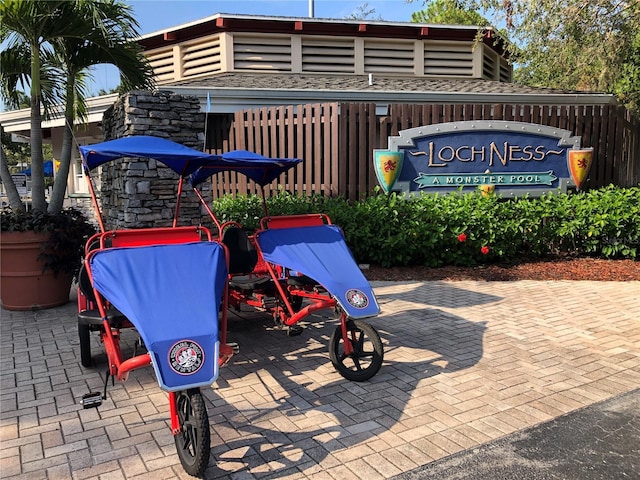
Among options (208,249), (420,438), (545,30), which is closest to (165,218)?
(208,249)

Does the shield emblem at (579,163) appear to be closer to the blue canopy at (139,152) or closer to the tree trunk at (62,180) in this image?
the blue canopy at (139,152)

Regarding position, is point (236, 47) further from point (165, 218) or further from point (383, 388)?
point (383, 388)

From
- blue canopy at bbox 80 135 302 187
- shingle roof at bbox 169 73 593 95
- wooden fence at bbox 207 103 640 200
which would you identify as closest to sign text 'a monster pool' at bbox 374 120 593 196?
wooden fence at bbox 207 103 640 200

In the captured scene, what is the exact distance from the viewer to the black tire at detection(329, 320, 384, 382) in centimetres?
434

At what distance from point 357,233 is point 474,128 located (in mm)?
3209

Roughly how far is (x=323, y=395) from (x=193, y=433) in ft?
4.34

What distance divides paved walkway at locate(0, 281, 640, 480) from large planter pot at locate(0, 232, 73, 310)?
0.58 feet

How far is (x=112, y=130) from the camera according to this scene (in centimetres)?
836

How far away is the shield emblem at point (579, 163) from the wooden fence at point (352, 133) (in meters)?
0.57

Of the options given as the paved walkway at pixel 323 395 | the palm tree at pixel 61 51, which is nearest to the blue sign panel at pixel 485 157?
the paved walkway at pixel 323 395

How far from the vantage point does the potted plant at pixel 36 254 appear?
245 inches

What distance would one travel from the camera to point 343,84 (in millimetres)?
12477

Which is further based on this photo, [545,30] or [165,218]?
[545,30]

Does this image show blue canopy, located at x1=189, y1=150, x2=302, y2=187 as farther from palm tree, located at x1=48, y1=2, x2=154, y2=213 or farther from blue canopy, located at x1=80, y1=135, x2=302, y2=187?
palm tree, located at x1=48, y1=2, x2=154, y2=213
